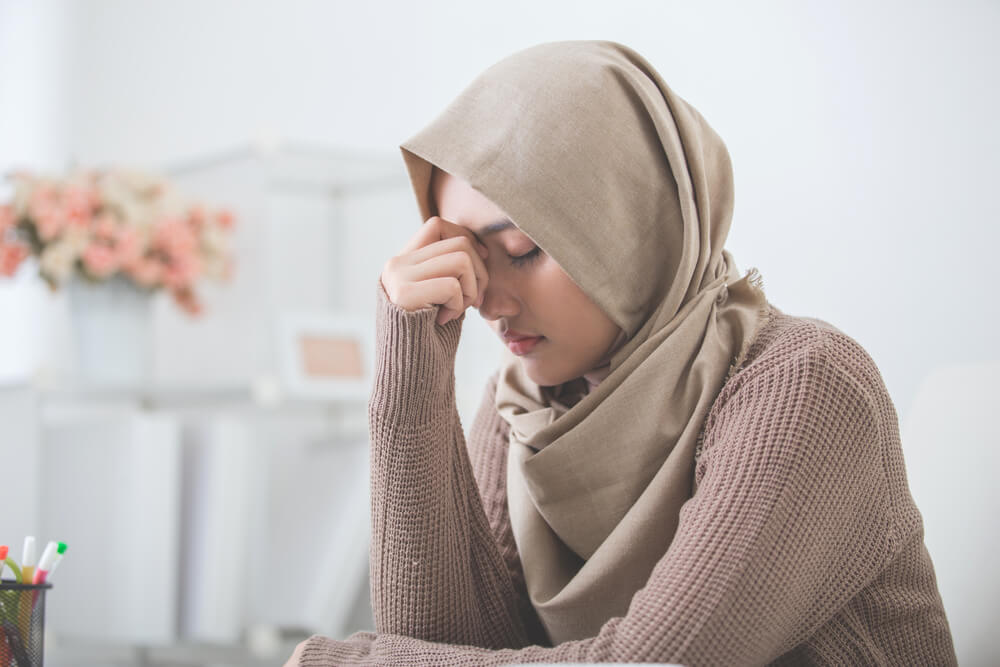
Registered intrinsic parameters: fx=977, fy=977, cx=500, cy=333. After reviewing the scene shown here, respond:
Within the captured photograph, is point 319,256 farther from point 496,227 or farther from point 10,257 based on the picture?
point 496,227

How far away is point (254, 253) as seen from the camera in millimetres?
2391

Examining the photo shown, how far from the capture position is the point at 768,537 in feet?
2.65

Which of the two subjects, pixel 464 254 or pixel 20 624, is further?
pixel 464 254

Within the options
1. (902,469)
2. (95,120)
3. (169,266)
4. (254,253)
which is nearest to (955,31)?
(902,469)

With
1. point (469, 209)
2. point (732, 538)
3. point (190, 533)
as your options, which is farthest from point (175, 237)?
point (732, 538)

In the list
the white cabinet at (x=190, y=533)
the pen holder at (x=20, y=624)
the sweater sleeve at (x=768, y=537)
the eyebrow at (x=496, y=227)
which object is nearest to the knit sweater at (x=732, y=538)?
the sweater sleeve at (x=768, y=537)

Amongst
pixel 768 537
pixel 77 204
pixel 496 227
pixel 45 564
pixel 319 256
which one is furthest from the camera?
pixel 319 256

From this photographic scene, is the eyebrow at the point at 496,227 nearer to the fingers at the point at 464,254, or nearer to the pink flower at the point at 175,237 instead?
the fingers at the point at 464,254

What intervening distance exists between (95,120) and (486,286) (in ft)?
7.48

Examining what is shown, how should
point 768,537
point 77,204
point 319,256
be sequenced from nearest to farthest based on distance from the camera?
point 768,537 < point 77,204 < point 319,256

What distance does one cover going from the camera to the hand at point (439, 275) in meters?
1.00

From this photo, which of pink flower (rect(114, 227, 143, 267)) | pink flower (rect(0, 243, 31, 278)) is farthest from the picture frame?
pink flower (rect(0, 243, 31, 278))

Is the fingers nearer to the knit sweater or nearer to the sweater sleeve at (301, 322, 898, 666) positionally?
the knit sweater

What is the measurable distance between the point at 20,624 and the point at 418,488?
393 mm
